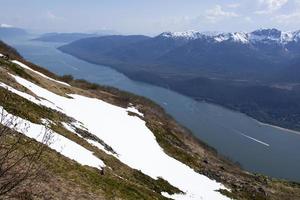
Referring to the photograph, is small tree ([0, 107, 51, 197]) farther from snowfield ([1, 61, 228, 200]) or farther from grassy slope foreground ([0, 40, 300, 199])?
snowfield ([1, 61, 228, 200])

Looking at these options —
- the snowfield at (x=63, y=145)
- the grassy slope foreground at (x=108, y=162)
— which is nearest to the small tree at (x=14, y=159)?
the snowfield at (x=63, y=145)

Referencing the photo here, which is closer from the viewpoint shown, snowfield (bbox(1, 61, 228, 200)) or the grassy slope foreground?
the grassy slope foreground

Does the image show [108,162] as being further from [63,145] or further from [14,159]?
[14,159]

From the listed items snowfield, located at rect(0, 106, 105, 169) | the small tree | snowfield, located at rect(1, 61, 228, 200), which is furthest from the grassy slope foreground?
the small tree

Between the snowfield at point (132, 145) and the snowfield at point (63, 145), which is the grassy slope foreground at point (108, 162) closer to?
the snowfield at point (132, 145)

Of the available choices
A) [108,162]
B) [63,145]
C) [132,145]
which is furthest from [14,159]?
[132,145]

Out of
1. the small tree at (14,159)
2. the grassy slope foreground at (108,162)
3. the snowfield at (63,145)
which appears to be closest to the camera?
the small tree at (14,159)

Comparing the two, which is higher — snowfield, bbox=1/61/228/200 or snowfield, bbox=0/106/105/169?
snowfield, bbox=0/106/105/169
